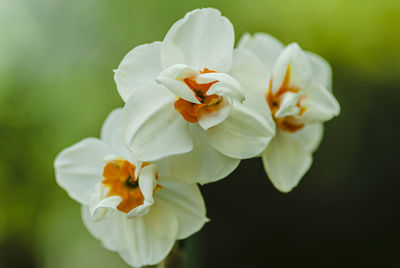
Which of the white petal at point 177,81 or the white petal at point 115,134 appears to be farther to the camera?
the white petal at point 115,134

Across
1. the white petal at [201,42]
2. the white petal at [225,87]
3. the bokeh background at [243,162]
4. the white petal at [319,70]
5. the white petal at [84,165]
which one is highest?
the white petal at [201,42]

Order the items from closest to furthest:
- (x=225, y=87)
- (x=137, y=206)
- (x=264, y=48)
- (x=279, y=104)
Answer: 1. (x=225, y=87)
2. (x=137, y=206)
3. (x=279, y=104)
4. (x=264, y=48)

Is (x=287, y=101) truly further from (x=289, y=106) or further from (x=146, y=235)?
(x=146, y=235)

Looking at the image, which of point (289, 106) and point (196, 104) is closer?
point (196, 104)

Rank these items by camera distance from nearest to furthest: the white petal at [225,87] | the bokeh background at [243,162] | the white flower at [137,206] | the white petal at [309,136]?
the white petal at [225,87]
the white flower at [137,206]
the white petal at [309,136]
the bokeh background at [243,162]

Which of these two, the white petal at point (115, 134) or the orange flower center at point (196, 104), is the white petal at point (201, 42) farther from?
the white petal at point (115, 134)

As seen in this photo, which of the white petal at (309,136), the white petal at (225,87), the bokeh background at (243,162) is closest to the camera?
the white petal at (225,87)

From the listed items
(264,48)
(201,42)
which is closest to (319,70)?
(264,48)

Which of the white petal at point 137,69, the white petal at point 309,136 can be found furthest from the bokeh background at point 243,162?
the white petal at point 137,69
